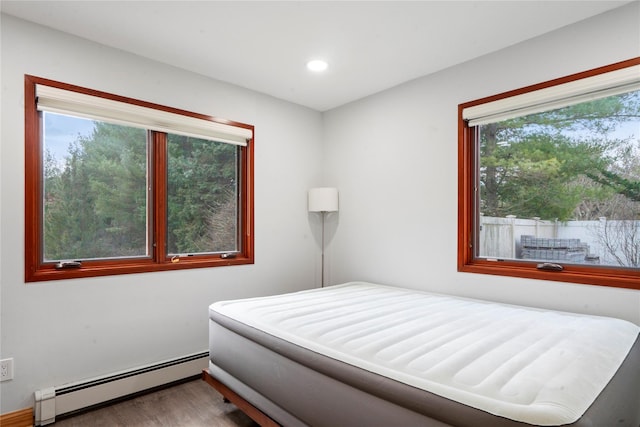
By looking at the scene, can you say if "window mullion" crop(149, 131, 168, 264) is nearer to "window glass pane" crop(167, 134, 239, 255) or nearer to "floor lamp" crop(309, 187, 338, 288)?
"window glass pane" crop(167, 134, 239, 255)

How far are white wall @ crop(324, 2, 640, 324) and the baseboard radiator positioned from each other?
5.83ft

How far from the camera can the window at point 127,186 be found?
2.30 meters

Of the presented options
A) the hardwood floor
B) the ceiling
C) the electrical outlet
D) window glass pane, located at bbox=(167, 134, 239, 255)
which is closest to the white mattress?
the hardwood floor

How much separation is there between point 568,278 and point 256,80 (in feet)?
9.57

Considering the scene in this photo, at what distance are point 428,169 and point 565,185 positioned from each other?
1.00 meters

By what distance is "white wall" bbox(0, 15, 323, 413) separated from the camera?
2.15m

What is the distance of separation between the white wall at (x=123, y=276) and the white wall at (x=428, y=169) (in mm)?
558

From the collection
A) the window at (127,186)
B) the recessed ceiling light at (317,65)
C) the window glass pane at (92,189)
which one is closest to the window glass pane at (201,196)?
the window at (127,186)

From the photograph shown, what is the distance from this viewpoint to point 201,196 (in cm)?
314

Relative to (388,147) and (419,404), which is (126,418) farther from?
(388,147)

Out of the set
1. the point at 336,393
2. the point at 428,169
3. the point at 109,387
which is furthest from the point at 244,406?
the point at 428,169

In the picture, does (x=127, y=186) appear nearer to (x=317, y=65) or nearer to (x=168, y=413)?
(x=168, y=413)

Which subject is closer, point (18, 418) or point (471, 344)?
point (471, 344)

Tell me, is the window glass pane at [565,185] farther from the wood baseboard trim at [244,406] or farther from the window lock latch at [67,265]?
the window lock latch at [67,265]
